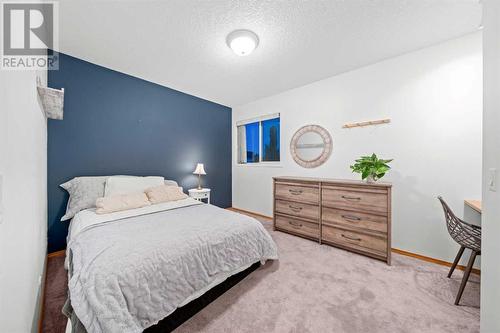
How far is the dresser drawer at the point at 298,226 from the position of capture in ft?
8.88

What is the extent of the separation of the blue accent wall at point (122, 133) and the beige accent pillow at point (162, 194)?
77 cm

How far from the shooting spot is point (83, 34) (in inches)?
78.8

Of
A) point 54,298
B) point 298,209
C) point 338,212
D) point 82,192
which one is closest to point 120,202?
point 82,192

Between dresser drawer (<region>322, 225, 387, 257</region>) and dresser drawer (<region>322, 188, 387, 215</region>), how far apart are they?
320mm

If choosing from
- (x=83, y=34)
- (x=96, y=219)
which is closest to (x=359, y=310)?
(x=96, y=219)

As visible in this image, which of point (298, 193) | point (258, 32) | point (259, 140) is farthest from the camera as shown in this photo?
point (259, 140)

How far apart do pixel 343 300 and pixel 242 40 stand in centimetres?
268

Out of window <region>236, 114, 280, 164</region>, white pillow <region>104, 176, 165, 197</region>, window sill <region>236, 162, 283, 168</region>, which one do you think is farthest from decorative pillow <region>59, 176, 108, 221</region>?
window <region>236, 114, 280, 164</region>

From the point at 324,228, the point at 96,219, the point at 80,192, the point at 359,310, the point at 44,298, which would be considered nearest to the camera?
the point at 359,310

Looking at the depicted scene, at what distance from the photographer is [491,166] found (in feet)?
3.10

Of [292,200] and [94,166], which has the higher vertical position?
[94,166]

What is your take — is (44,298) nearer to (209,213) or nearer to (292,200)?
(209,213)

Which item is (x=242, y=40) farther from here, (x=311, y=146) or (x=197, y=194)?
(x=197, y=194)

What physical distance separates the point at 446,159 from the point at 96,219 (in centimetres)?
383
